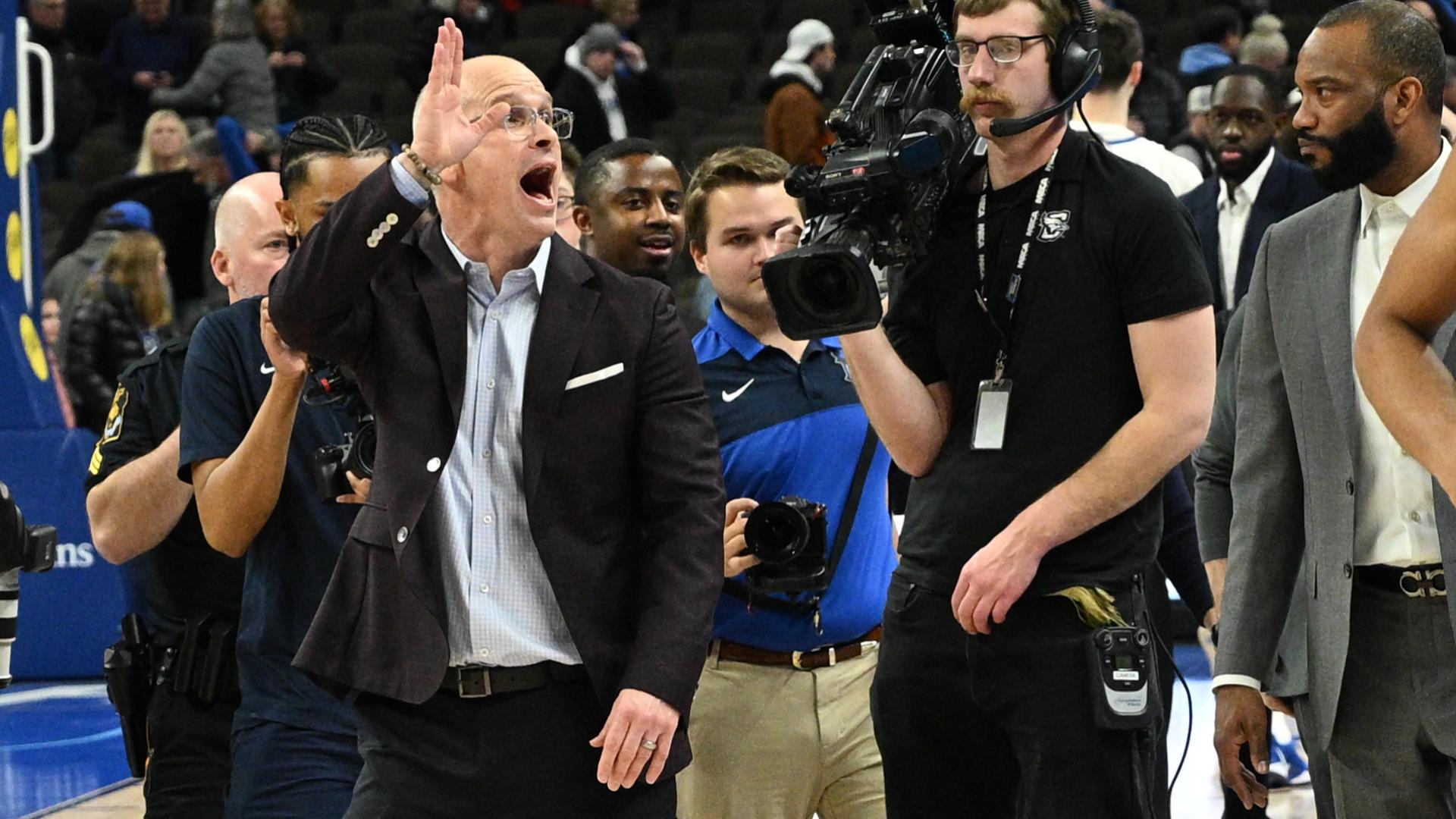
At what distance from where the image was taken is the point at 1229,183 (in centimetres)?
684

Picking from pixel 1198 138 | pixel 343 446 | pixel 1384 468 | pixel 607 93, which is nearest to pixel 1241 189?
pixel 1198 138

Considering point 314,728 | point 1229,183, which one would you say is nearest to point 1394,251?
point 314,728

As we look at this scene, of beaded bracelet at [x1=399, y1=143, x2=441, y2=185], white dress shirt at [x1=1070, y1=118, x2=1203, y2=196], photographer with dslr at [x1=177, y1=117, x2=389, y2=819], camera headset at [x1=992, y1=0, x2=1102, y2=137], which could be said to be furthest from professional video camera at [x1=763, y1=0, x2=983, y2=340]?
white dress shirt at [x1=1070, y1=118, x2=1203, y2=196]

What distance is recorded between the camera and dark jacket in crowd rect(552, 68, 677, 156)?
1211 cm

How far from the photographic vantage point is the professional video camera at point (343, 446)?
3547 mm

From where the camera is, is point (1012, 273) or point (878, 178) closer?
point (878, 178)

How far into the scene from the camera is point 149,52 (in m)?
14.2

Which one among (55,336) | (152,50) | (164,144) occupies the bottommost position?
(55,336)

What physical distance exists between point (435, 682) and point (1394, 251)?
1578mm

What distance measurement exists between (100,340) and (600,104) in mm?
3567

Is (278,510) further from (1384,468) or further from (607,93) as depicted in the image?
(607,93)

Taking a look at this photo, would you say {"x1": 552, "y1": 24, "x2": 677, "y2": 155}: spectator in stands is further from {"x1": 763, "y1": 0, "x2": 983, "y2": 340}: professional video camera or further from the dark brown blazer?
the dark brown blazer

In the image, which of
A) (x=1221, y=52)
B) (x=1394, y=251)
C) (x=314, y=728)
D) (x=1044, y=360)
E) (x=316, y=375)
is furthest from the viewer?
(x=1221, y=52)

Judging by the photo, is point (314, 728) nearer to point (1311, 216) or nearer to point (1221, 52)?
point (1311, 216)
